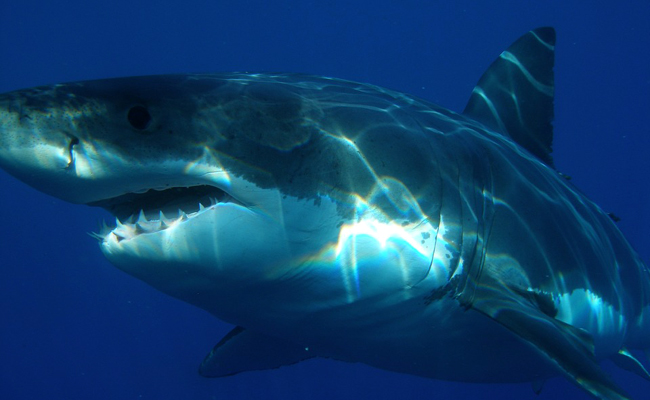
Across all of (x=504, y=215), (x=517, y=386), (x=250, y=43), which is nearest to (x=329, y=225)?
(x=504, y=215)

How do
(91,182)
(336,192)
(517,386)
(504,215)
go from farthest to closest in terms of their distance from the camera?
(517,386)
(504,215)
(336,192)
(91,182)

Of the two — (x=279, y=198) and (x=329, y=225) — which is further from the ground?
(x=279, y=198)

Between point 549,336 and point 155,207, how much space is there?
192 cm

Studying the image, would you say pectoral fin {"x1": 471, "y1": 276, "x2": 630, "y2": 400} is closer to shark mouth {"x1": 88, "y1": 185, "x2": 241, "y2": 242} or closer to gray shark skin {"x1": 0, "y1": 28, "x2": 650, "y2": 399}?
gray shark skin {"x1": 0, "y1": 28, "x2": 650, "y2": 399}

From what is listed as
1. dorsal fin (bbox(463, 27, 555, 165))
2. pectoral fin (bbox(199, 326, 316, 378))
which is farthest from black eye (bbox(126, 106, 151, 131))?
dorsal fin (bbox(463, 27, 555, 165))

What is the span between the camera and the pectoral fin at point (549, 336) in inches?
82.3

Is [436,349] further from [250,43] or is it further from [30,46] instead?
[250,43]

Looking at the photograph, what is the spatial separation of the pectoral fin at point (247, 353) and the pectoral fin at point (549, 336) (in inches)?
70.6

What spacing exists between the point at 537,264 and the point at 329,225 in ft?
4.78

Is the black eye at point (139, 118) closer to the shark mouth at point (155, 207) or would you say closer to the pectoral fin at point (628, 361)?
the shark mouth at point (155, 207)

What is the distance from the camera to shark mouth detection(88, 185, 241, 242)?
1.73 metres

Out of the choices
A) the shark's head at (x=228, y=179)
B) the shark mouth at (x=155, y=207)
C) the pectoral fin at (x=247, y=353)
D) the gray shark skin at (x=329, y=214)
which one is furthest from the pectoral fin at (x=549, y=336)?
the pectoral fin at (x=247, y=353)

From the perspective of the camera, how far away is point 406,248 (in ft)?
7.01

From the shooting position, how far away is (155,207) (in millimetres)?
1798
